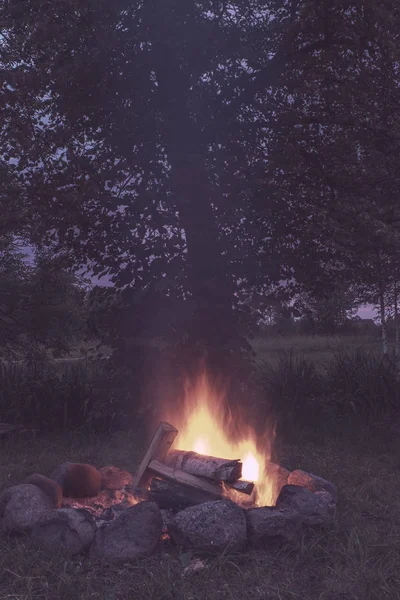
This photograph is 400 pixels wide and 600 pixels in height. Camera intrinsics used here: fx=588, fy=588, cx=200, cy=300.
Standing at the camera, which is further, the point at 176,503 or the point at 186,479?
the point at 186,479

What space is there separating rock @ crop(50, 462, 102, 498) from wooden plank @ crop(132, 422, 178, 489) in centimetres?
44

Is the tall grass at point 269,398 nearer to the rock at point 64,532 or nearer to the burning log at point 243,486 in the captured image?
the burning log at point 243,486

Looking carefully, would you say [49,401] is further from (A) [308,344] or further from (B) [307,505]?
(A) [308,344]

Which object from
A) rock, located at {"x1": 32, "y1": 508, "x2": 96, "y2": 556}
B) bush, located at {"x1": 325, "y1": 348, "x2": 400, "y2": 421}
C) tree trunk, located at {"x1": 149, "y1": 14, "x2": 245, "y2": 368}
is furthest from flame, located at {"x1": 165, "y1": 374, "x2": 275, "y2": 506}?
bush, located at {"x1": 325, "y1": 348, "x2": 400, "y2": 421}

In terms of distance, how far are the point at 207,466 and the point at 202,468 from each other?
68mm

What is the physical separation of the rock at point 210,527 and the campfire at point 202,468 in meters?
0.72

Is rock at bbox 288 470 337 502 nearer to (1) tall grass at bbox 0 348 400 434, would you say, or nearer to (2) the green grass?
(1) tall grass at bbox 0 348 400 434

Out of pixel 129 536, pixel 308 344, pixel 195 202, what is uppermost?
pixel 195 202

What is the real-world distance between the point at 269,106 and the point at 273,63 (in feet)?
2.55

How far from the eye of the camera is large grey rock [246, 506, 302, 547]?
15.9 ft

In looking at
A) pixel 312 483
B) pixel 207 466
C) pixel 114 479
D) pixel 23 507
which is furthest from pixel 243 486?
pixel 23 507

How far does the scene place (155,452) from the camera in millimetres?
6145

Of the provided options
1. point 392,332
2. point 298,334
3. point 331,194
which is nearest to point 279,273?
point 331,194

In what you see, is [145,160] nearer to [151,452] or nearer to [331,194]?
[331,194]
